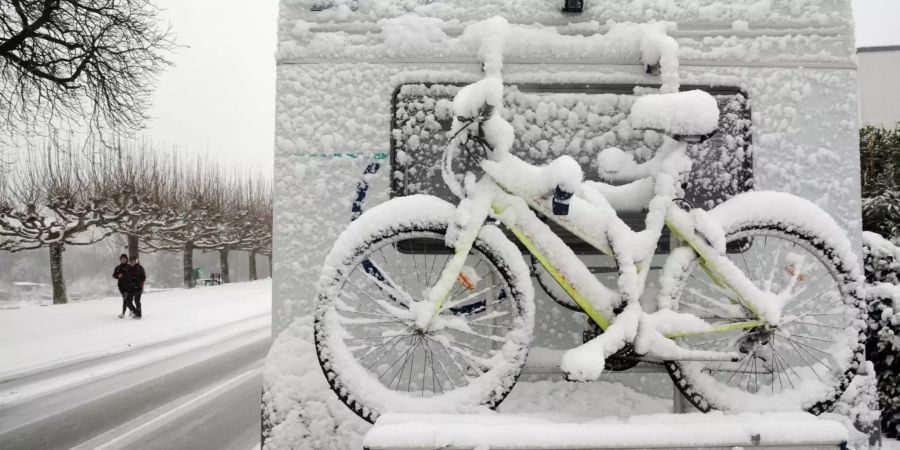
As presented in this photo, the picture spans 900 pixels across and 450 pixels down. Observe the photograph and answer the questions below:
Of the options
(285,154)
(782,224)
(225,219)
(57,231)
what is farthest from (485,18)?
(225,219)

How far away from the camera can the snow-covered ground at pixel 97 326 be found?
1073 centimetres

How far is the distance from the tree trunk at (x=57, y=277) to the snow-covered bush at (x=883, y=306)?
23.9m

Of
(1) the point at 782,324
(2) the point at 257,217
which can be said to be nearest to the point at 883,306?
(1) the point at 782,324

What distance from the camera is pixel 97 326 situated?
14.8m

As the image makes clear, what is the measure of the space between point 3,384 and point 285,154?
895cm

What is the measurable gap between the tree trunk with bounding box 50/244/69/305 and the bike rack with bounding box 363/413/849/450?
77.3ft

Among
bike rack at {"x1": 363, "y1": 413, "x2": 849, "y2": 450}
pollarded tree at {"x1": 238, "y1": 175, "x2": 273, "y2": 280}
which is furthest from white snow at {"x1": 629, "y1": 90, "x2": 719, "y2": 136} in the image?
pollarded tree at {"x1": 238, "y1": 175, "x2": 273, "y2": 280}

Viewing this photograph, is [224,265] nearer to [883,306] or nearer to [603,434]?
[883,306]

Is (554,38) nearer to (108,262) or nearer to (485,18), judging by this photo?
(485,18)

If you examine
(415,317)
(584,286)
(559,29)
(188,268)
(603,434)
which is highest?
(559,29)

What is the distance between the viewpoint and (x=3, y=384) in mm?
8359

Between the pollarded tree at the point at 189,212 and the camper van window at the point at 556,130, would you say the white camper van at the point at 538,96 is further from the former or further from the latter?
the pollarded tree at the point at 189,212

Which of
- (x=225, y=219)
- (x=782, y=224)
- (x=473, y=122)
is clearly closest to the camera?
(x=473, y=122)

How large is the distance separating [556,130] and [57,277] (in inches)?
938
